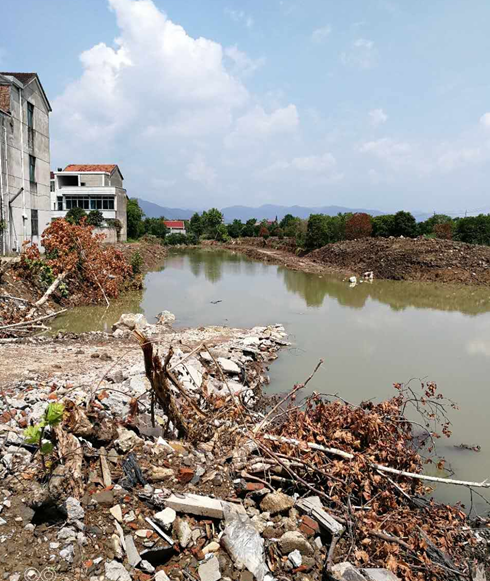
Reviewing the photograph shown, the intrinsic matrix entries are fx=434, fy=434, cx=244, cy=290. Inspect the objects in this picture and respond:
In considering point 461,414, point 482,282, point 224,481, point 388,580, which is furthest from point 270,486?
point 482,282

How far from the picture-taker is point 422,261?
26578 mm

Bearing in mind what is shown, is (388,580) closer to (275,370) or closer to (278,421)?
(278,421)

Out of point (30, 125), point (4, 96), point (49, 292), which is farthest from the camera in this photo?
point (30, 125)

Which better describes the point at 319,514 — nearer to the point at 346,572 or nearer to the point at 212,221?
the point at 346,572

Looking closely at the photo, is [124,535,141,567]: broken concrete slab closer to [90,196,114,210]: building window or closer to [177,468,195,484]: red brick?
[177,468,195,484]: red brick

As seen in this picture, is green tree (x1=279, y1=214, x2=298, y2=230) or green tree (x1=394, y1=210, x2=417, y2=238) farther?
green tree (x1=279, y1=214, x2=298, y2=230)

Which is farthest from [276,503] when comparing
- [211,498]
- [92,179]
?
[92,179]

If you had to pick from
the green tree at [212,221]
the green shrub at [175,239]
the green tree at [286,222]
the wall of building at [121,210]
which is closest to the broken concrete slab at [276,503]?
the wall of building at [121,210]

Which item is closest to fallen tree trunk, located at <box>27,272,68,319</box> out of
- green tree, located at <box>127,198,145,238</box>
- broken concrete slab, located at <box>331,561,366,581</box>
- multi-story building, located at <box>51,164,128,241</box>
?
broken concrete slab, located at <box>331,561,366,581</box>

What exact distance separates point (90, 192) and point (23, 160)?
19.9m

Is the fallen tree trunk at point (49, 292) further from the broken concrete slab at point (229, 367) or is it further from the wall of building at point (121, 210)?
the wall of building at point (121, 210)

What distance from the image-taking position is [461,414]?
750 cm

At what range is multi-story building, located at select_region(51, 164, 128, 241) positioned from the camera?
3734cm

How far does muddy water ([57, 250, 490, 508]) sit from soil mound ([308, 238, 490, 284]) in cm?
206
